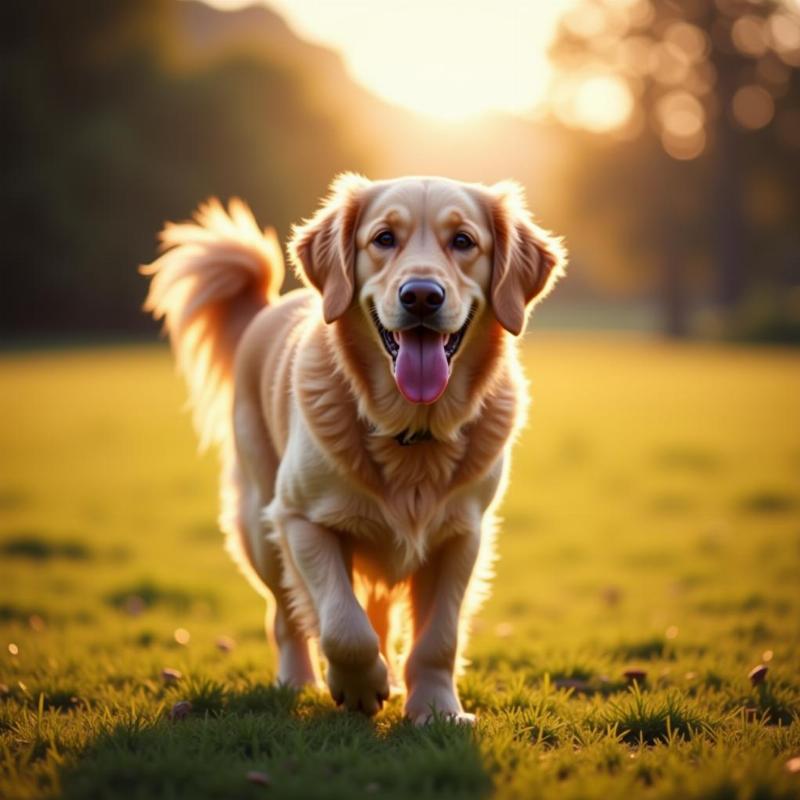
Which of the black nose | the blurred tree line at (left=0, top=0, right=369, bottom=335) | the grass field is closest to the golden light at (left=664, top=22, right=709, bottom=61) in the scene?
the blurred tree line at (left=0, top=0, right=369, bottom=335)

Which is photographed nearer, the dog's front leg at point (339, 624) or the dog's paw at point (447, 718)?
the dog's paw at point (447, 718)

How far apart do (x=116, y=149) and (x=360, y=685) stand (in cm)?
3638

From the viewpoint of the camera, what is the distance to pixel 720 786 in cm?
293

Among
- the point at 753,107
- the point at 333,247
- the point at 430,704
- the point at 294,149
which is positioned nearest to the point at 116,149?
the point at 294,149

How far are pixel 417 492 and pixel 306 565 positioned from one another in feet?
1.76

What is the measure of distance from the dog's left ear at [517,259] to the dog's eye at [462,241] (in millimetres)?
163

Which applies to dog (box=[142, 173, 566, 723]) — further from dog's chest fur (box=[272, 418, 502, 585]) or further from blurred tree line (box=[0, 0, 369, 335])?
blurred tree line (box=[0, 0, 369, 335])

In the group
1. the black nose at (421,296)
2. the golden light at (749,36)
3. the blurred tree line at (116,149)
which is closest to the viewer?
the black nose at (421,296)

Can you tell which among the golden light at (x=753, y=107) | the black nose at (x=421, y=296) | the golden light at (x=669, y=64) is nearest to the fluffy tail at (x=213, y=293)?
the black nose at (x=421, y=296)

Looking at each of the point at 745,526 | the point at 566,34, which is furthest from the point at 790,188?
the point at 745,526

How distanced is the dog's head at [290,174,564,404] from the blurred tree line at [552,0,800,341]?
1373 inches

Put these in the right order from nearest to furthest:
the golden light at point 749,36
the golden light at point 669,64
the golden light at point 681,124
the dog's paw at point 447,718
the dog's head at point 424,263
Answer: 1. the dog's paw at point 447,718
2. the dog's head at point 424,263
3. the golden light at point 749,36
4. the golden light at point 669,64
5. the golden light at point 681,124

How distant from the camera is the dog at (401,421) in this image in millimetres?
3854

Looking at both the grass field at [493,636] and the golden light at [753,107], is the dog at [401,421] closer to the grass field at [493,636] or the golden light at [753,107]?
the grass field at [493,636]
